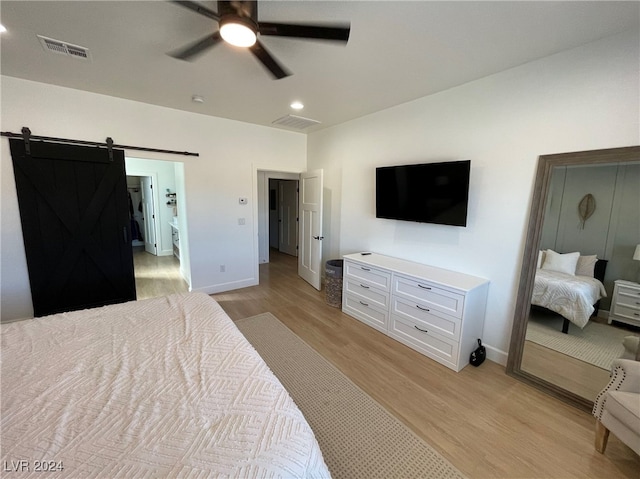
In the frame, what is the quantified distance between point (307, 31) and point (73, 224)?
3510 mm

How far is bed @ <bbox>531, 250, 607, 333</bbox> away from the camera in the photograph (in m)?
2.09

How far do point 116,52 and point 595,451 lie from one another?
4655mm

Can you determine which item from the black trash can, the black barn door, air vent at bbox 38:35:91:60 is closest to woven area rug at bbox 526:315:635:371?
the black trash can

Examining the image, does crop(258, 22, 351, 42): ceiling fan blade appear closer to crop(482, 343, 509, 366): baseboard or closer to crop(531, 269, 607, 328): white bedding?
crop(531, 269, 607, 328): white bedding

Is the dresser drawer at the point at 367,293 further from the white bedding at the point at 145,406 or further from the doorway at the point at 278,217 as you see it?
the doorway at the point at 278,217

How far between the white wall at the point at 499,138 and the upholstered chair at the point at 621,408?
2.78 feet

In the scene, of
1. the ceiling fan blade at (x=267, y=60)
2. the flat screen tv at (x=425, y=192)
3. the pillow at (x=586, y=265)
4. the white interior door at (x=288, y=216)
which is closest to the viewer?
the ceiling fan blade at (x=267, y=60)

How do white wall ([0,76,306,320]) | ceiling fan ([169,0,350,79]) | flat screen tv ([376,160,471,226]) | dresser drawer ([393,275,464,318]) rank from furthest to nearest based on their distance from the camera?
white wall ([0,76,306,320]) < flat screen tv ([376,160,471,226]) < dresser drawer ([393,275,464,318]) < ceiling fan ([169,0,350,79])

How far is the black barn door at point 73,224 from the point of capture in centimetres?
295

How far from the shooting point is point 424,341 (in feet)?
8.95

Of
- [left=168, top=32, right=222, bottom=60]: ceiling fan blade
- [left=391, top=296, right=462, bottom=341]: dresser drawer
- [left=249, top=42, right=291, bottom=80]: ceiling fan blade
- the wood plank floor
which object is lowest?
the wood plank floor

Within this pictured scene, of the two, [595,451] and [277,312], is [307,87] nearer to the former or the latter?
[277,312]

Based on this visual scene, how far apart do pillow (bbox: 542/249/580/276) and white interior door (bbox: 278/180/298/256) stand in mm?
5265

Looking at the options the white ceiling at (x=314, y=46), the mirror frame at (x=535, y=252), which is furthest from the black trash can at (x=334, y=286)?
the white ceiling at (x=314, y=46)
